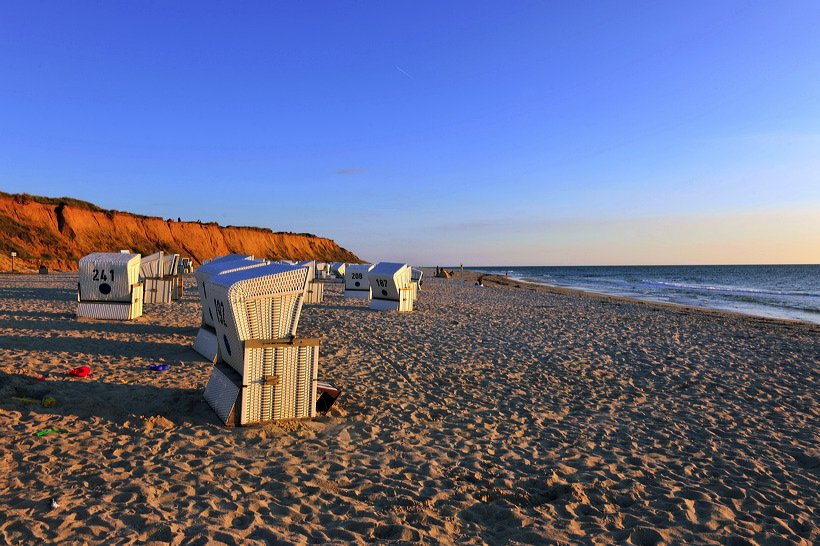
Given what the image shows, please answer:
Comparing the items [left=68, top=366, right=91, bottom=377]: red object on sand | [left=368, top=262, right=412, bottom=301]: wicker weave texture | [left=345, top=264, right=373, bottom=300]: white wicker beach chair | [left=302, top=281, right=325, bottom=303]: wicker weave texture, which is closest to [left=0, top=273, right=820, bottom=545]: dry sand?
[left=68, top=366, right=91, bottom=377]: red object on sand

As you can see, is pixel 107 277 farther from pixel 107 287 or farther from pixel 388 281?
pixel 388 281

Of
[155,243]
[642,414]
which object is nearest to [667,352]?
[642,414]

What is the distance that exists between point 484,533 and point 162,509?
231 cm

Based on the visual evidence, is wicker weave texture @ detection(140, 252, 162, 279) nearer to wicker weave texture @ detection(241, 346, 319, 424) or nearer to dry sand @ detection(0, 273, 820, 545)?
dry sand @ detection(0, 273, 820, 545)

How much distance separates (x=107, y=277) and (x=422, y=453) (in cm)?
1051

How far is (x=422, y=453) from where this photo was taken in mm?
4598

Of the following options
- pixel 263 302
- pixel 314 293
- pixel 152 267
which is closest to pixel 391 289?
pixel 314 293

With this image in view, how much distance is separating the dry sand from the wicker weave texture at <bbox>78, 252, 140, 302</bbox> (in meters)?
2.60

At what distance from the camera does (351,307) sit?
56.2 feet

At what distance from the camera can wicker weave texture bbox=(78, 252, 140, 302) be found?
11.4 m

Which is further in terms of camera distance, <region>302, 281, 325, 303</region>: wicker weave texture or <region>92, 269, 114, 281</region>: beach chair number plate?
<region>302, 281, 325, 303</region>: wicker weave texture

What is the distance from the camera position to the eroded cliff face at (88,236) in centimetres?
3788

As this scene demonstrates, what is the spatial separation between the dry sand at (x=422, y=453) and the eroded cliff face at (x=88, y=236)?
120ft

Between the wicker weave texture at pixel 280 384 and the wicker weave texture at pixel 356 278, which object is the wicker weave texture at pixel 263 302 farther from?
the wicker weave texture at pixel 356 278
